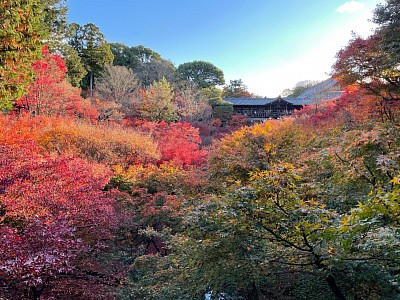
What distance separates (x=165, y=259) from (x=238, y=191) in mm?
3308

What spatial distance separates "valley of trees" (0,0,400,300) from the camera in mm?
3193

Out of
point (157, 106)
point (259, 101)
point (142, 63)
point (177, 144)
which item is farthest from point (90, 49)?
point (259, 101)

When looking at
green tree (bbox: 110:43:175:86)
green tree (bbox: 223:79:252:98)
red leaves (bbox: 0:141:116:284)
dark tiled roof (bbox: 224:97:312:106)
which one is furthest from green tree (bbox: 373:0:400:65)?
green tree (bbox: 223:79:252:98)

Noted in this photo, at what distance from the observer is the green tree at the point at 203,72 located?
113 ft

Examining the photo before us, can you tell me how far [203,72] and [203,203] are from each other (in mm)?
32918

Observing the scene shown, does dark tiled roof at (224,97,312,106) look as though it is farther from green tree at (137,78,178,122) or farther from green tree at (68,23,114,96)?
green tree at (68,23,114,96)

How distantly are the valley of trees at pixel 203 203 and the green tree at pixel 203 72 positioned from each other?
1894cm

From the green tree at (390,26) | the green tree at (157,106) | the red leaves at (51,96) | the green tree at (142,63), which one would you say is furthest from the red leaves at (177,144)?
the green tree at (142,63)

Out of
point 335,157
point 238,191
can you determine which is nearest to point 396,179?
point 238,191

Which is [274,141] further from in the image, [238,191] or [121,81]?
[121,81]

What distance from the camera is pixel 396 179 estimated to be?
7.64 ft

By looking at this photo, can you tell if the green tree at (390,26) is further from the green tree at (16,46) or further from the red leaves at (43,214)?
the green tree at (16,46)

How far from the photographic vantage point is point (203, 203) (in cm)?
391

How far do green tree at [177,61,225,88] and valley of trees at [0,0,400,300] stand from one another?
1894cm
